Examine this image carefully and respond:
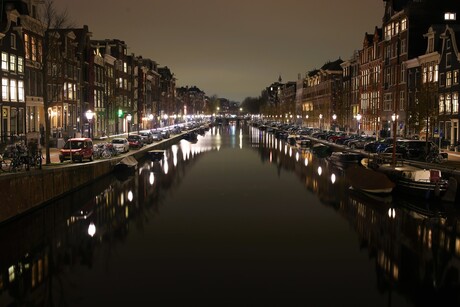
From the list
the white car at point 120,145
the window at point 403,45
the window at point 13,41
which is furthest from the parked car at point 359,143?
the window at point 13,41

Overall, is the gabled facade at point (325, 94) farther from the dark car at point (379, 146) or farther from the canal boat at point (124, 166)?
the canal boat at point (124, 166)

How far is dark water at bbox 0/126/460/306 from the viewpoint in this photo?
63.2 ft

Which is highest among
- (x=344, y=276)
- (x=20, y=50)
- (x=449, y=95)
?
(x=20, y=50)

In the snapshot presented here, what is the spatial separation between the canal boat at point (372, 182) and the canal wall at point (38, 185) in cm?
2034

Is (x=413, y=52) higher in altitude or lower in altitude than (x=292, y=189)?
higher

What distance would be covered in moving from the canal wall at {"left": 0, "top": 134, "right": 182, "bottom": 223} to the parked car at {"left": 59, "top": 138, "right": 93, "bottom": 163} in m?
1.69

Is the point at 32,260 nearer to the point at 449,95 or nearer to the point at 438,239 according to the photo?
the point at 438,239

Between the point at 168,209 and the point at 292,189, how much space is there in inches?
519

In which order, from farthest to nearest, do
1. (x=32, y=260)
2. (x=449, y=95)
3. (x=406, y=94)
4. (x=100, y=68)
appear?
(x=100, y=68) < (x=406, y=94) < (x=449, y=95) < (x=32, y=260)

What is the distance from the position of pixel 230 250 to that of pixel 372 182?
18.4 metres

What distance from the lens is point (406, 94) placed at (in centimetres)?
8106

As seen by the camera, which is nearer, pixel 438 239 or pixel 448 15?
pixel 438 239

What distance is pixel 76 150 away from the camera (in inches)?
1789

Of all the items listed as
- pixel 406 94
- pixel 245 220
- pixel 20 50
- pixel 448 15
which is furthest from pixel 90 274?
pixel 448 15
